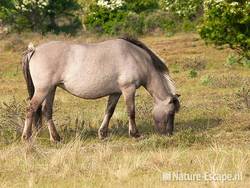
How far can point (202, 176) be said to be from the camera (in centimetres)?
759

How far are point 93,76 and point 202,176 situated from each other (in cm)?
463

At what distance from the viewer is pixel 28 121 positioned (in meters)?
11.5

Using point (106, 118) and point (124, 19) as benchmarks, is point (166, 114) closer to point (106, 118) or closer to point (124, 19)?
point (106, 118)

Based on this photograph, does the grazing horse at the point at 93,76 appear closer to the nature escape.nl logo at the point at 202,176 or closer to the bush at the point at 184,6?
the nature escape.nl logo at the point at 202,176

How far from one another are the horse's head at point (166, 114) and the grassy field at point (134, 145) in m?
0.30

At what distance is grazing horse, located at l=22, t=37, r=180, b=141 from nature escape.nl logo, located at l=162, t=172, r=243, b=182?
4.16m

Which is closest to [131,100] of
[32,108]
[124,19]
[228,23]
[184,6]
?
[32,108]

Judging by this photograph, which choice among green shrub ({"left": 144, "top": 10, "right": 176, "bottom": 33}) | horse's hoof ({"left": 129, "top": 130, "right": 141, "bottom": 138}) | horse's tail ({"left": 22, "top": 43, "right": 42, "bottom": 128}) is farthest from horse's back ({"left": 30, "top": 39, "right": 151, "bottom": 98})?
green shrub ({"left": 144, "top": 10, "right": 176, "bottom": 33})

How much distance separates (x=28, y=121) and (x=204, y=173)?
4.76 m

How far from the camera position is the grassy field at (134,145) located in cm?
784

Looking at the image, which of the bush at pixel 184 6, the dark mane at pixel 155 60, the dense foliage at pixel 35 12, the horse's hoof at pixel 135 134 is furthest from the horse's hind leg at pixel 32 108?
the dense foliage at pixel 35 12

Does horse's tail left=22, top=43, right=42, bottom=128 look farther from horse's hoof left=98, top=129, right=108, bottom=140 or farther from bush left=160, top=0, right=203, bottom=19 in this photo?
bush left=160, top=0, right=203, bottom=19

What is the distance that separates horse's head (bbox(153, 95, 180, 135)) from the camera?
12.0 metres

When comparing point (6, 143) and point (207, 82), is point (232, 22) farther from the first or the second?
point (6, 143)
